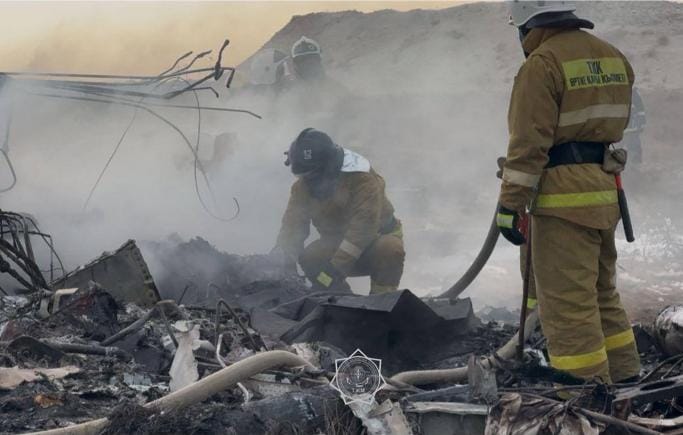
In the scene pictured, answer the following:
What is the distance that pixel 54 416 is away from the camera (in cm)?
349

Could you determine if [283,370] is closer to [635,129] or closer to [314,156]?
[314,156]

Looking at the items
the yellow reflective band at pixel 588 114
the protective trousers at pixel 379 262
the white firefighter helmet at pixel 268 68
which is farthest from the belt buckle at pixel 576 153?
the white firefighter helmet at pixel 268 68

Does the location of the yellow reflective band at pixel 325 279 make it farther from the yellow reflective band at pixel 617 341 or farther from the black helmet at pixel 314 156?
the yellow reflective band at pixel 617 341

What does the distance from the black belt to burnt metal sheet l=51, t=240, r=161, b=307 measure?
2.69 metres

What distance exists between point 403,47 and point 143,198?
738 inches

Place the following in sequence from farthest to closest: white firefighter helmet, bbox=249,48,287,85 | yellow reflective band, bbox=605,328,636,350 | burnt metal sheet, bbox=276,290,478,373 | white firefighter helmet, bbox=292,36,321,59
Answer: white firefighter helmet, bbox=249,48,287,85
white firefighter helmet, bbox=292,36,321,59
burnt metal sheet, bbox=276,290,478,373
yellow reflective band, bbox=605,328,636,350

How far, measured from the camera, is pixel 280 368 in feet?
13.0

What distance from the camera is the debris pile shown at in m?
3.39

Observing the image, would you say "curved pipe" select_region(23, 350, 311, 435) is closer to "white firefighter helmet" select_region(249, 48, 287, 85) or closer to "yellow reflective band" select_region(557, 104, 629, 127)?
"yellow reflective band" select_region(557, 104, 629, 127)

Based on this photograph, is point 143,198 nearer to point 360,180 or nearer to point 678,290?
point 360,180

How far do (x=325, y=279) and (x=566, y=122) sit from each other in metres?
3.39

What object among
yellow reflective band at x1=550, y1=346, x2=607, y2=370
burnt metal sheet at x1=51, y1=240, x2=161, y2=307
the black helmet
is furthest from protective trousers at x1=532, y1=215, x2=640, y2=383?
the black helmet

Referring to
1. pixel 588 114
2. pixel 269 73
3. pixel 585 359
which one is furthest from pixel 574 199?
pixel 269 73

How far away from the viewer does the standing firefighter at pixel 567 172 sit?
12.9ft
